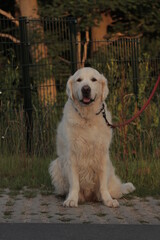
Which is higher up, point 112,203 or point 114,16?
point 114,16

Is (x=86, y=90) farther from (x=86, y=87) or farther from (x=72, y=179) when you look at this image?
(x=72, y=179)

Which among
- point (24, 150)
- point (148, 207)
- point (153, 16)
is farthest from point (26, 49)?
point (153, 16)

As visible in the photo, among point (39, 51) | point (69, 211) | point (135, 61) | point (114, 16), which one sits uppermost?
point (114, 16)

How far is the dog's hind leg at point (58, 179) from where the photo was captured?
778 cm

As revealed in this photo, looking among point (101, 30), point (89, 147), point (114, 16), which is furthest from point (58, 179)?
point (114, 16)

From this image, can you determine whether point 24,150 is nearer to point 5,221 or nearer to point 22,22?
point 22,22

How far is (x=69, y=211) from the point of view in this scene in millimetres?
6980

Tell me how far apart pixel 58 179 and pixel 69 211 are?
2.89 ft

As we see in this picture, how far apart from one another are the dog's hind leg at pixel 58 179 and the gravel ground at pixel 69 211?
0.11 metres

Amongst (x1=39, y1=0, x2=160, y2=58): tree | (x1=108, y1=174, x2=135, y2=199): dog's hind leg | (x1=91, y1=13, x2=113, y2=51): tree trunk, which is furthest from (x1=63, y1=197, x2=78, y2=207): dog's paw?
(x1=91, y1=13, x2=113, y2=51): tree trunk

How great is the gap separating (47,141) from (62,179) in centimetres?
293

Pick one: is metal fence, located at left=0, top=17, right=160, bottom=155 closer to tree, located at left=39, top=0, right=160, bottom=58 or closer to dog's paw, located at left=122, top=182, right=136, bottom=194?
dog's paw, located at left=122, top=182, right=136, bottom=194

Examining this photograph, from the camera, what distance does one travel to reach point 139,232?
5875 millimetres

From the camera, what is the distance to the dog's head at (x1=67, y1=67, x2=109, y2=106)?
730 centimetres
